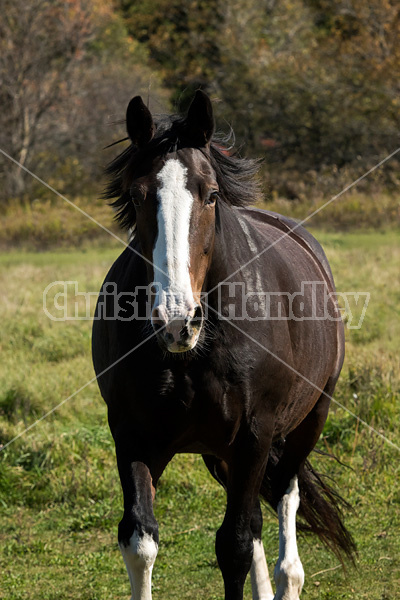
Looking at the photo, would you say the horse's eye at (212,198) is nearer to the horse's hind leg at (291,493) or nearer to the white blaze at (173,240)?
the white blaze at (173,240)

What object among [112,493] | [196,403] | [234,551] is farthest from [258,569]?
[112,493]

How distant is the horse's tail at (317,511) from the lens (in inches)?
189

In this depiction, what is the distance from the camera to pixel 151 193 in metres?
3.07

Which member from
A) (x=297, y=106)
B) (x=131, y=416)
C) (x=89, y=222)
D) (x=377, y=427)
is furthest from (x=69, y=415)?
(x=297, y=106)

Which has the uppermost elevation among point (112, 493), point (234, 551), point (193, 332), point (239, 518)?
point (193, 332)

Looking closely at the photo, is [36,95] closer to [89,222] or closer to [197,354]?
[89,222]

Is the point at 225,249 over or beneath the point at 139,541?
over

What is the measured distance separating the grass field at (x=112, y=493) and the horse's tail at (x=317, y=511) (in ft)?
0.53

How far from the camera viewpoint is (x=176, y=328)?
280 cm

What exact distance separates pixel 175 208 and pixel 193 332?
0.49m

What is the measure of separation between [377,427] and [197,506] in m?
1.69

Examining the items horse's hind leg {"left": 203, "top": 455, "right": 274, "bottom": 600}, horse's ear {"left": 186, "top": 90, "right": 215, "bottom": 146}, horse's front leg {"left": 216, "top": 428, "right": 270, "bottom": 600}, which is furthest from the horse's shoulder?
horse's hind leg {"left": 203, "top": 455, "right": 274, "bottom": 600}

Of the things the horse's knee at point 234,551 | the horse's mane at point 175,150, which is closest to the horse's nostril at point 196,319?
the horse's mane at point 175,150

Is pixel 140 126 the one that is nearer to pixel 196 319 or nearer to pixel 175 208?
pixel 175 208
